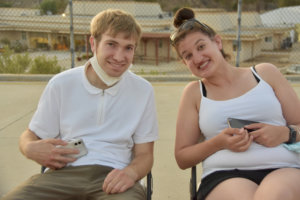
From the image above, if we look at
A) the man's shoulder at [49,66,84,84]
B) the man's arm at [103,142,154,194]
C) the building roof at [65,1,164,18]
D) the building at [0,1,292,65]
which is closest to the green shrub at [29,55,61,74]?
the man's shoulder at [49,66,84,84]

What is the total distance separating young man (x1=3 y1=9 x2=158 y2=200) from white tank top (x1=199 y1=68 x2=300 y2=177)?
0.36 meters

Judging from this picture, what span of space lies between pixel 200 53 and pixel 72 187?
1140 mm

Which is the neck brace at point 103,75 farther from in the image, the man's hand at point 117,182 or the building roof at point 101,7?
the building roof at point 101,7

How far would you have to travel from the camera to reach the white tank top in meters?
2.16

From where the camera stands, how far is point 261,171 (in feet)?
7.01

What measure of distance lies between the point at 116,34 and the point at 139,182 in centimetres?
92

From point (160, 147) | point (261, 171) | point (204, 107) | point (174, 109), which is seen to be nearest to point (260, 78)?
point (204, 107)

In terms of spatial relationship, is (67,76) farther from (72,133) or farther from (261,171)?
(261,171)

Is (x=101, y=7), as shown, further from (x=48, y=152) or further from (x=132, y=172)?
(x=132, y=172)

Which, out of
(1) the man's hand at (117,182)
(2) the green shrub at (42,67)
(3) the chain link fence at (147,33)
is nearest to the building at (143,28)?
(3) the chain link fence at (147,33)

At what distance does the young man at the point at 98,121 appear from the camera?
213 centimetres

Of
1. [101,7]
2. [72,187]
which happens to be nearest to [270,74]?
[72,187]

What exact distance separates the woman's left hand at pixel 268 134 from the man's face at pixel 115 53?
2.79ft

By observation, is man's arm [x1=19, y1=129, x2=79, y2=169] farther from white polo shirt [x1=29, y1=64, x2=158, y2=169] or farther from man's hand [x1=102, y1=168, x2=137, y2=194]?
man's hand [x1=102, y1=168, x2=137, y2=194]
